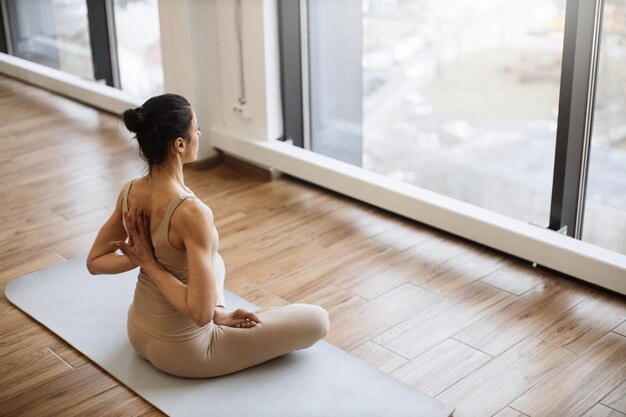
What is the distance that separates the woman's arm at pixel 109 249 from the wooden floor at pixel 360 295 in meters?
0.33

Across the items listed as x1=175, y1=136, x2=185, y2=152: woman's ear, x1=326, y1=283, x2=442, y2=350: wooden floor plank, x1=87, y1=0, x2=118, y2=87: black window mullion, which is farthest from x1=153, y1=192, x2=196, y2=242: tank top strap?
x1=87, y1=0, x2=118, y2=87: black window mullion

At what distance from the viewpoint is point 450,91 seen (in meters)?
3.19

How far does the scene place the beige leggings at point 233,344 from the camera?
230 cm

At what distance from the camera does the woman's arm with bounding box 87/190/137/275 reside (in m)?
2.28

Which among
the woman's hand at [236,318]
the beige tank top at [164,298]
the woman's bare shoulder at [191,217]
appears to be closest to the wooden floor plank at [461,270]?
the woman's hand at [236,318]

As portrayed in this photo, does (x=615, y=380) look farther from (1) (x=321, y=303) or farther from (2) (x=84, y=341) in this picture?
(2) (x=84, y=341)

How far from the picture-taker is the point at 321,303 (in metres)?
2.80

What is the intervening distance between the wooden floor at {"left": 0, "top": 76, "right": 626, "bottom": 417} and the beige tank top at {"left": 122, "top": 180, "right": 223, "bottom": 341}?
20cm

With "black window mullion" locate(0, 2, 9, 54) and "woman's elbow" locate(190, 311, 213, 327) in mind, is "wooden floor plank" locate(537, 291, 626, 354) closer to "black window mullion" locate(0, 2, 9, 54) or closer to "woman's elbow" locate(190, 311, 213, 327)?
"woman's elbow" locate(190, 311, 213, 327)

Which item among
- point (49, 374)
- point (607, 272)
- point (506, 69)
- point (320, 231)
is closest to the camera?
point (49, 374)

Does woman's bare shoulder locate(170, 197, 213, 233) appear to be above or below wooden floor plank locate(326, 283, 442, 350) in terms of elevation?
above

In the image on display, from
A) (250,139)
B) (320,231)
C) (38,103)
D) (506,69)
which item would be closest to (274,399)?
(320,231)

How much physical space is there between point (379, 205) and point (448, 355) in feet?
3.55

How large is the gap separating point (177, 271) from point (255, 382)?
377 millimetres
